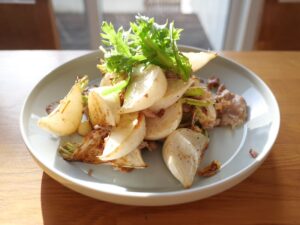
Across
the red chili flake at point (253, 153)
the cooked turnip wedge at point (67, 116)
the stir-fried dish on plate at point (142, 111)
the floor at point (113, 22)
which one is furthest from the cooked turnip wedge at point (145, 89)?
the floor at point (113, 22)

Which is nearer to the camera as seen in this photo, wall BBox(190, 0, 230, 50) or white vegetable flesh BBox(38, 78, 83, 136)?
white vegetable flesh BBox(38, 78, 83, 136)

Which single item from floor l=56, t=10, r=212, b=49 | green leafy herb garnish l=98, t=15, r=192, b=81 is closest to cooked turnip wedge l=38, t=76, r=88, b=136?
green leafy herb garnish l=98, t=15, r=192, b=81

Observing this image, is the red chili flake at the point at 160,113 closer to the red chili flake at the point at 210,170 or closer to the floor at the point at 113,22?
the red chili flake at the point at 210,170

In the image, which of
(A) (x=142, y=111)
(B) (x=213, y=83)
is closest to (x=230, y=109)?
(B) (x=213, y=83)

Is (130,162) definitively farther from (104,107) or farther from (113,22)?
(113,22)

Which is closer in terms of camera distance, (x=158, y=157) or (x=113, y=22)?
(x=158, y=157)

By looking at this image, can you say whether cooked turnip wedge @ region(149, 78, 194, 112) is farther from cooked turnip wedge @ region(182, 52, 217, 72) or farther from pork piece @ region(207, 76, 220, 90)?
pork piece @ region(207, 76, 220, 90)
